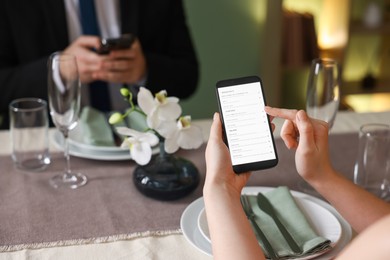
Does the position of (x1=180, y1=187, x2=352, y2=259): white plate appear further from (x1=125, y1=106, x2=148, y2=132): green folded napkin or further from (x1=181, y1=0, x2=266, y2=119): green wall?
(x1=181, y1=0, x2=266, y2=119): green wall

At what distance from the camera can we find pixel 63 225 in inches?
41.1

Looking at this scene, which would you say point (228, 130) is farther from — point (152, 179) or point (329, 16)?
point (329, 16)

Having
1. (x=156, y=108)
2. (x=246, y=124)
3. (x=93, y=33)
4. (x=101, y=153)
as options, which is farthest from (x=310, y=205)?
(x=93, y=33)

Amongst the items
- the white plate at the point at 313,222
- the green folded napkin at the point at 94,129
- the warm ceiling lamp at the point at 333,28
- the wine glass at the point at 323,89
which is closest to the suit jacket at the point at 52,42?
the green folded napkin at the point at 94,129

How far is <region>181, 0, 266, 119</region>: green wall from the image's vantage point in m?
2.72

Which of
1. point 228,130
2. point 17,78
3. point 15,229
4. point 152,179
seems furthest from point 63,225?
point 17,78

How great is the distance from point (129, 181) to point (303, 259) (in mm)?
412

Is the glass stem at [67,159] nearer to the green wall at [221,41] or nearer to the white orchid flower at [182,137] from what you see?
the white orchid flower at [182,137]

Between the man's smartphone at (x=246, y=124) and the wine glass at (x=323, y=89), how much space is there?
30 cm

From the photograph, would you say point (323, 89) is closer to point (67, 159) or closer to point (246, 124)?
point (246, 124)

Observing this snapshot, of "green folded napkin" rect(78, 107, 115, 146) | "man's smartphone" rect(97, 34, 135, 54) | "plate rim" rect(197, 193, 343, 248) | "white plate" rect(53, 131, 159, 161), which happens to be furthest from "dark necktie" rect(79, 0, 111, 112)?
"plate rim" rect(197, 193, 343, 248)

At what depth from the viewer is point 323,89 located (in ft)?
4.10

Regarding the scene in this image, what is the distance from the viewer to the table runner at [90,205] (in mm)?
1016

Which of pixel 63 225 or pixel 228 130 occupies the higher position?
pixel 228 130
